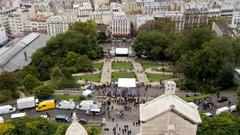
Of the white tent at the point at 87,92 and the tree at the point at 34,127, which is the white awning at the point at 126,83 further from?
the tree at the point at 34,127

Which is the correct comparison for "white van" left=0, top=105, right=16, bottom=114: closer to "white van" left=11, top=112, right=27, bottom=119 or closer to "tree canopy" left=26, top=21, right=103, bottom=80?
"white van" left=11, top=112, right=27, bottom=119

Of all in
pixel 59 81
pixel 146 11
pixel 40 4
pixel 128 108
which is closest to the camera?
pixel 128 108

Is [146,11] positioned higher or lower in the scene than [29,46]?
higher

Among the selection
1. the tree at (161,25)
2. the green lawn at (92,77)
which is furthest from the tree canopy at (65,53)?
the tree at (161,25)

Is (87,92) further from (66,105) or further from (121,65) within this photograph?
(121,65)

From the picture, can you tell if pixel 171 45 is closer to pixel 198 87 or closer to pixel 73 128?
pixel 198 87

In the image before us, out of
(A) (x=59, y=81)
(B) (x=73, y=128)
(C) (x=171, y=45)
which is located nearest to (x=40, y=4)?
(C) (x=171, y=45)
